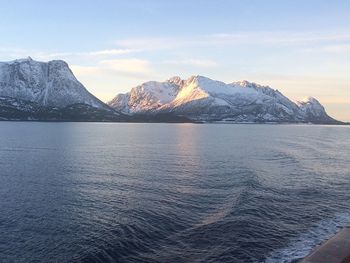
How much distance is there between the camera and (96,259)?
46.1 metres

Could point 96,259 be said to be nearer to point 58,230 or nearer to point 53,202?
point 58,230

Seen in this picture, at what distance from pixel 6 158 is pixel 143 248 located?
286ft

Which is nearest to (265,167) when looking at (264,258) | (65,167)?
(65,167)

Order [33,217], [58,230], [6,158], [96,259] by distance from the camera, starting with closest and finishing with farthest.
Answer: [96,259]
[58,230]
[33,217]
[6,158]

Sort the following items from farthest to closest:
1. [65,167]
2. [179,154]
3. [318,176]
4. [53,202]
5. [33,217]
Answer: [179,154] → [65,167] → [318,176] → [53,202] → [33,217]

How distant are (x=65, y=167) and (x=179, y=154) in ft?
162

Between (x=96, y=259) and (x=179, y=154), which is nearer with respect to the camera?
(x=96, y=259)

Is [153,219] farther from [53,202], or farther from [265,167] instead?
[265,167]

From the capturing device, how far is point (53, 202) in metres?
68.9

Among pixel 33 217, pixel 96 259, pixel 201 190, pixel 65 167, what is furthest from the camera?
pixel 65 167

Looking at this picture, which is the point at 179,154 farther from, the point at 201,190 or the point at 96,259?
the point at 96,259

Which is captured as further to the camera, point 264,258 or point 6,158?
point 6,158

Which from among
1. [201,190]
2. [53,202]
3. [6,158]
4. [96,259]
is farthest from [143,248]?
[6,158]

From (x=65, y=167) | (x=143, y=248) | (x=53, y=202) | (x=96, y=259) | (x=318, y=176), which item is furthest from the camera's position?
(x=65, y=167)
